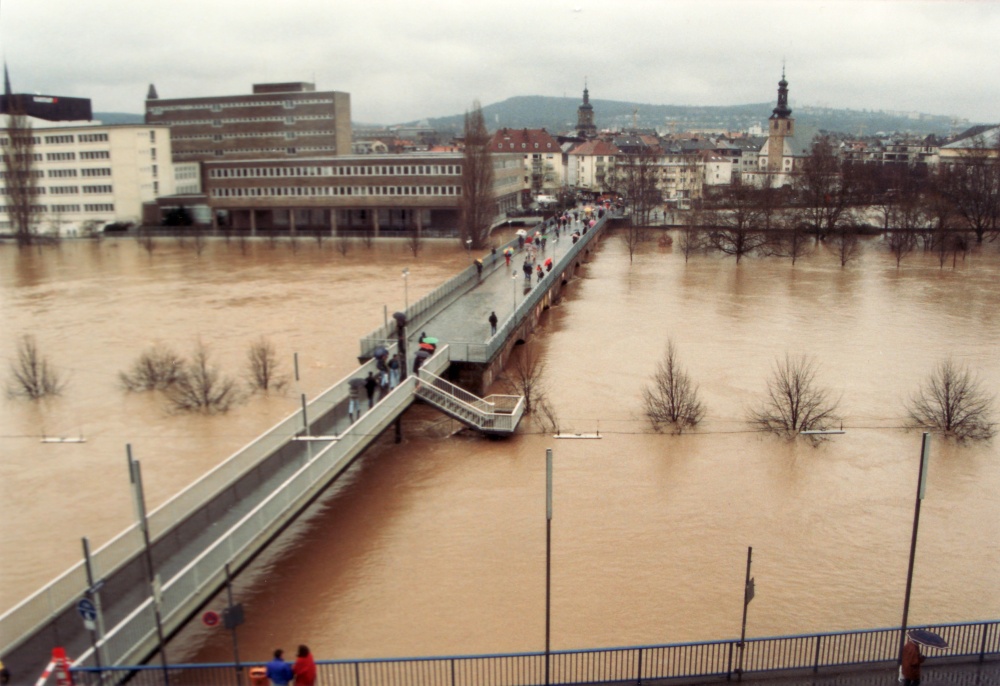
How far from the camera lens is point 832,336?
33.2m

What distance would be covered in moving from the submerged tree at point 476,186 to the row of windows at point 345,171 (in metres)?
2.81

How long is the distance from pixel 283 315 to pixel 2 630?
27417 mm

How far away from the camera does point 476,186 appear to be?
203 ft

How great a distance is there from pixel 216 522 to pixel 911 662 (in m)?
10.0

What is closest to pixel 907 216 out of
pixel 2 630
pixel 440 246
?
pixel 440 246

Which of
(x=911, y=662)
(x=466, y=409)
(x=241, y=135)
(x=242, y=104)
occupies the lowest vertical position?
(x=466, y=409)

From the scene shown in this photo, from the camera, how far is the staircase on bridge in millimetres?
21312

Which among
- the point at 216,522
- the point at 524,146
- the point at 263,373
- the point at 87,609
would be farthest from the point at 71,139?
the point at 87,609

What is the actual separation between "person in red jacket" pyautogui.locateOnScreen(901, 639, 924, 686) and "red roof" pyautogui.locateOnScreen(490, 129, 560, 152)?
4390 inches

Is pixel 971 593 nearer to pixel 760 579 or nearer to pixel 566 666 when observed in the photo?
pixel 760 579

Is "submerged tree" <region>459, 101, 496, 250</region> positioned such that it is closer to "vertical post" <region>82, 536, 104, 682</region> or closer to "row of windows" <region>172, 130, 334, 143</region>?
"row of windows" <region>172, 130, 334, 143</region>

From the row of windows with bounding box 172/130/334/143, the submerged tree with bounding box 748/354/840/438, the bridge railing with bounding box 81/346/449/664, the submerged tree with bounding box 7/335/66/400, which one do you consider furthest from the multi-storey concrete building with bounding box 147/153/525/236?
the bridge railing with bounding box 81/346/449/664

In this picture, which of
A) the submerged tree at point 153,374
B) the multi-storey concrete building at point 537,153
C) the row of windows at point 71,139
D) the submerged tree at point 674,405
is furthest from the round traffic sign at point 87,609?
the multi-storey concrete building at point 537,153

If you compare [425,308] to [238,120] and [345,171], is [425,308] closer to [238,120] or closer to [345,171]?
[345,171]
